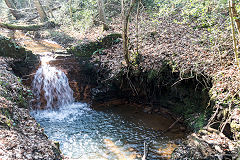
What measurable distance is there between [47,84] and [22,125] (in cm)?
455

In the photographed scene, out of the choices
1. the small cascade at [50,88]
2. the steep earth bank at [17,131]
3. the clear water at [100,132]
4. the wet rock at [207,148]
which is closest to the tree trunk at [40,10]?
the small cascade at [50,88]

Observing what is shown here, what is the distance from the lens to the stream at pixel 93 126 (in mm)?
5434

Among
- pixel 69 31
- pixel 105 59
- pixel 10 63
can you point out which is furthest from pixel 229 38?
pixel 69 31

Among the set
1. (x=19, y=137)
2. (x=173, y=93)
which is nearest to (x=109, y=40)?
(x=173, y=93)

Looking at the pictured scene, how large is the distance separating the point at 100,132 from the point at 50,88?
387cm

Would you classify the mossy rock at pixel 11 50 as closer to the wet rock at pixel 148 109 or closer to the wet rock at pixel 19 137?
the wet rock at pixel 19 137

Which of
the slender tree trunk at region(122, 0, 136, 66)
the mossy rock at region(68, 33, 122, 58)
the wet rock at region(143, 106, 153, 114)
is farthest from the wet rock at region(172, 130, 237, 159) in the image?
the mossy rock at region(68, 33, 122, 58)

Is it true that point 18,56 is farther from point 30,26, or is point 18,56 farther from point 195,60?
point 195,60

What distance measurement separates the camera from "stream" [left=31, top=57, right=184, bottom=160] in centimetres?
543

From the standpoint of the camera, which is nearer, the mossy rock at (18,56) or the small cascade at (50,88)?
the mossy rock at (18,56)

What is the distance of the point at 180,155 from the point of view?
4414 mm

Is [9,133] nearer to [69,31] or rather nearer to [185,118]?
[185,118]

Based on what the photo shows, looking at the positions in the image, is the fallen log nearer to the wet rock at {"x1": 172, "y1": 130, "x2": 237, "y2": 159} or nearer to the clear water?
the clear water

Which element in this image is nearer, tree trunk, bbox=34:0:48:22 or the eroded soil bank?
the eroded soil bank
